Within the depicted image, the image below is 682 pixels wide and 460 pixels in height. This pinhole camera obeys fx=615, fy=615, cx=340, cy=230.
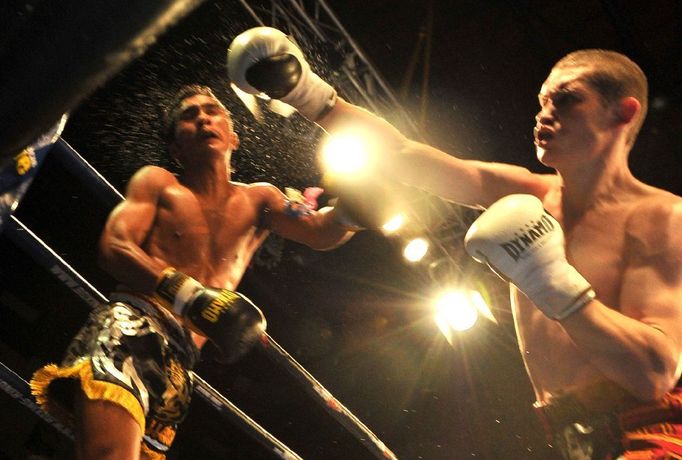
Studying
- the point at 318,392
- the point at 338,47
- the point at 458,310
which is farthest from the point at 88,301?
the point at 458,310

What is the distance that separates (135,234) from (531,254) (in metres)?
1.47

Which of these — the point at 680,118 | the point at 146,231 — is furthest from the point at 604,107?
the point at 680,118

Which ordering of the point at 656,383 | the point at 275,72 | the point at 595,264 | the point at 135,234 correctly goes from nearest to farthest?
the point at 656,383, the point at 595,264, the point at 275,72, the point at 135,234

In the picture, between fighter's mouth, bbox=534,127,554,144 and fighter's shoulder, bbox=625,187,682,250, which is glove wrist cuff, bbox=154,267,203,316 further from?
fighter's shoulder, bbox=625,187,682,250

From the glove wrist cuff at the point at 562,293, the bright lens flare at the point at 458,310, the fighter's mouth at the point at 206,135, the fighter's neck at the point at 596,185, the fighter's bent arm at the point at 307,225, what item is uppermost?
the bright lens flare at the point at 458,310

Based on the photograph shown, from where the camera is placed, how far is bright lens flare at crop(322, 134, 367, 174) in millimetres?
2143

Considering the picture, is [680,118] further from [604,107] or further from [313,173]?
[604,107]

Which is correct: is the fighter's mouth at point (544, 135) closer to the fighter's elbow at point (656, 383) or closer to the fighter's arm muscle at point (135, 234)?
the fighter's elbow at point (656, 383)

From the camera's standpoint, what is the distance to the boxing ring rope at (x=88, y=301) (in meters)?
1.82

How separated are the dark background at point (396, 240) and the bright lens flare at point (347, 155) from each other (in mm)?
1414

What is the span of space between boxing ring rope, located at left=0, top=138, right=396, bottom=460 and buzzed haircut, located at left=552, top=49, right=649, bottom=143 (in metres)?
1.40

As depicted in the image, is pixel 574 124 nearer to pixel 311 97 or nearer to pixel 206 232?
pixel 311 97

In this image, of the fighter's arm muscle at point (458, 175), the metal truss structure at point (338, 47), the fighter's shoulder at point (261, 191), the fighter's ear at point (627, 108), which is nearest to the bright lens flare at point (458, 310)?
the metal truss structure at point (338, 47)

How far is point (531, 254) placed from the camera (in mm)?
1543
